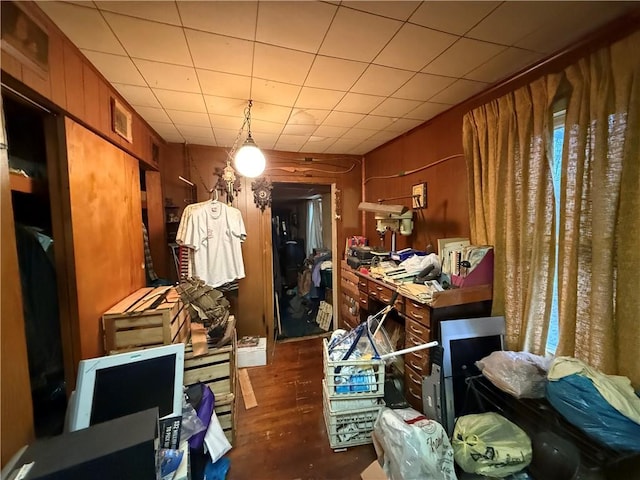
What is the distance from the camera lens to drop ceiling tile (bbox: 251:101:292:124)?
6.87ft

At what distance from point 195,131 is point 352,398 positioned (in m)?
2.82

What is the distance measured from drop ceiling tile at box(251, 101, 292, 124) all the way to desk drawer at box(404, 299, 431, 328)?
6.02 ft

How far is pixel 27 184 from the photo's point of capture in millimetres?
1285

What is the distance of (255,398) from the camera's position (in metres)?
2.34

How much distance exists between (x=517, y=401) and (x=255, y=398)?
1.97m

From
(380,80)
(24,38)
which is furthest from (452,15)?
(24,38)

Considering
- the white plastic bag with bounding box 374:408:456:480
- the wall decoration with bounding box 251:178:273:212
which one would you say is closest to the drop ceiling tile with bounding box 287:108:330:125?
the wall decoration with bounding box 251:178:273:212

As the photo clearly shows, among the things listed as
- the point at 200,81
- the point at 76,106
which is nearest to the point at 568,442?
the point at 200,81

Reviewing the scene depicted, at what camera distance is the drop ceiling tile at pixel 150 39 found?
121 cm

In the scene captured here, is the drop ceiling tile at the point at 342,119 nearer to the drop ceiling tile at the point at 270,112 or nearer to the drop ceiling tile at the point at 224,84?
the drop ceiling tile at the point at 270,112

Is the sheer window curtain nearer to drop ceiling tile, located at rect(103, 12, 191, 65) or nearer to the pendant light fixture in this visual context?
the pendant light fixture

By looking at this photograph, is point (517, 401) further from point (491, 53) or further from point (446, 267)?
point (491, 53)

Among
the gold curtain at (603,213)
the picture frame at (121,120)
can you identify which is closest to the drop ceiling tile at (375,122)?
the gold curtain at (603,213)

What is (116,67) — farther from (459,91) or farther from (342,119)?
(459,91)
